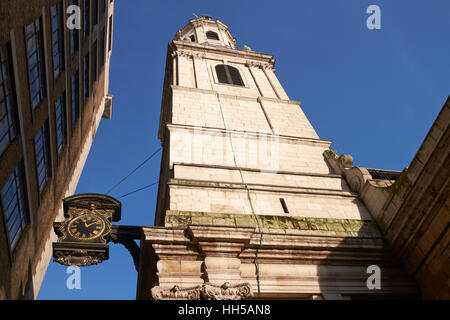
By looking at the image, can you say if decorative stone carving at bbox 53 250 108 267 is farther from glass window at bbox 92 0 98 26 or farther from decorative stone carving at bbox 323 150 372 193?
glass window at bbox 92 0 98 26

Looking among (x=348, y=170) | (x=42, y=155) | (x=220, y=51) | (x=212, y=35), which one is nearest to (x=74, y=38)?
(x=42, y=155)

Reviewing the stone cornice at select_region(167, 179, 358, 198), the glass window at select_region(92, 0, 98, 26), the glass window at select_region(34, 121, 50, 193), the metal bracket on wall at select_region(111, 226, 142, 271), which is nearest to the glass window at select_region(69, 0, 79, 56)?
the glass window at select_region(92, 0, 98, 26)

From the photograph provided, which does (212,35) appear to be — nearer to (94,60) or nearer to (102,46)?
(102,46)

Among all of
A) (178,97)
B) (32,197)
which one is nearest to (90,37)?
(178,97)

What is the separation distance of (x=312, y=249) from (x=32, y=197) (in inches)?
430

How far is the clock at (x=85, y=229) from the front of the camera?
33.0ft

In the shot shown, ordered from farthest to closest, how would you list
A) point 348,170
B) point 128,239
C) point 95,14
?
1. point 95,14
2. point 348,170
3. point 128,239

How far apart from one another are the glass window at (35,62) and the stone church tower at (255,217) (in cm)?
541

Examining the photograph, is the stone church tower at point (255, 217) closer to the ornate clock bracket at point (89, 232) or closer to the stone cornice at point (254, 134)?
the stone cornice at point (254, 134)

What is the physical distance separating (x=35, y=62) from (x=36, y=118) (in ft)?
6.99

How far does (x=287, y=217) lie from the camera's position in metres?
11.5

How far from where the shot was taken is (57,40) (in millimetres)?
16078

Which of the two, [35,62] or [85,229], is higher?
[35,62]

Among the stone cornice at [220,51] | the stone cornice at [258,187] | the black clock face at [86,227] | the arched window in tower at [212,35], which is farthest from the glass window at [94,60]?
the black clock face at [86,227]
